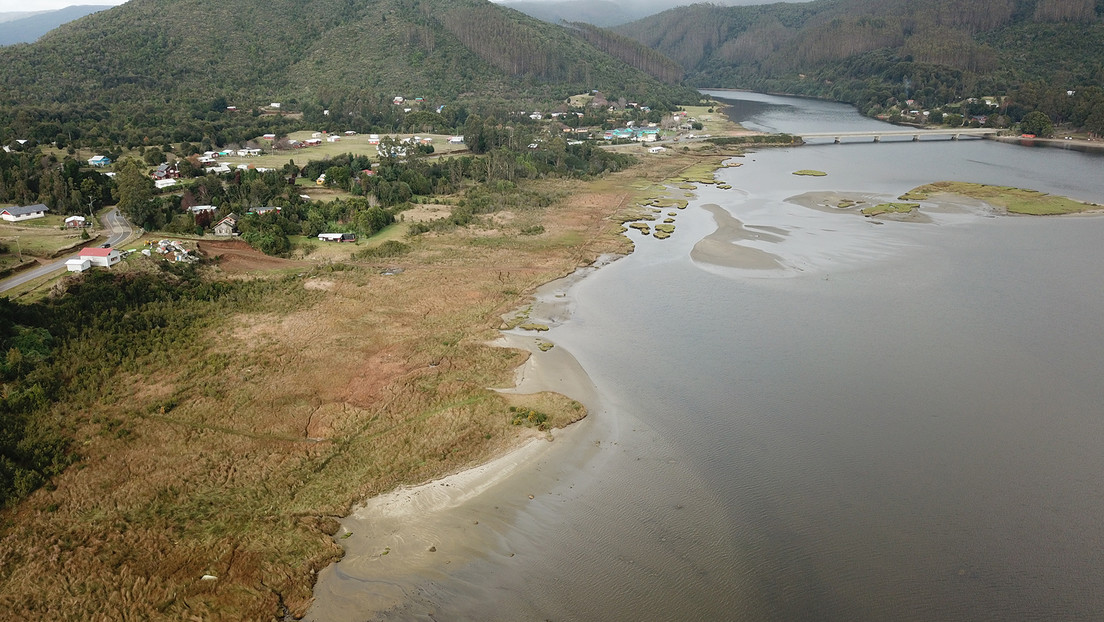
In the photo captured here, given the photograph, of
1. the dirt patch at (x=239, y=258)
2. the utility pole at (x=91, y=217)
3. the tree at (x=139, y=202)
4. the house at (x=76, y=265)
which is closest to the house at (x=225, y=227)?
the dirt patch at (x=239, y=258)

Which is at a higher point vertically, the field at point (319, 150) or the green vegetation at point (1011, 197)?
the green vegetation at point (1011, 197)

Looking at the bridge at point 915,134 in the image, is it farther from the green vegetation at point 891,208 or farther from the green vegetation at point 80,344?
the green vegetation at point 80,344

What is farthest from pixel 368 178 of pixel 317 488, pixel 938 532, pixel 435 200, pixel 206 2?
pixel 206 2

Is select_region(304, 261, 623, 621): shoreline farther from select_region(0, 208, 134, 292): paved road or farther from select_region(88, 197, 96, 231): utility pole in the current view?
select_region(88, 197, 96, 231): utility pole

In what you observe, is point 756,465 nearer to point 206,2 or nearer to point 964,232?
point 964,232

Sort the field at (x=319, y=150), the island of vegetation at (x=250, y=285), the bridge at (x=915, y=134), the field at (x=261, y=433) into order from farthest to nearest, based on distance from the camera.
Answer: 1. the bridge at (x=915, y=134)
2. the field at (x=319, y=150)
3. the island of vegetation at (x=250, y=285)
4. the field at (x=261, y=433)

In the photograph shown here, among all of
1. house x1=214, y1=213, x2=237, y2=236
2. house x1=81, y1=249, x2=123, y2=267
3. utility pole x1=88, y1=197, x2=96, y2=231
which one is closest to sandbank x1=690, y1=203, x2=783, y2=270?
house x1=214, y1=213, x2=237, y2=236
